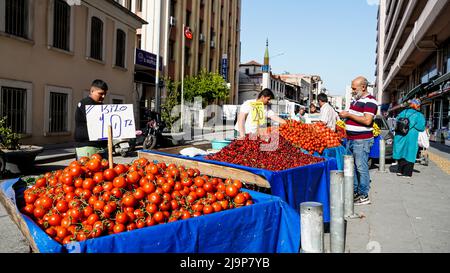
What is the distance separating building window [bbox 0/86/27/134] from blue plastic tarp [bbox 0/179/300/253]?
32.6 ft

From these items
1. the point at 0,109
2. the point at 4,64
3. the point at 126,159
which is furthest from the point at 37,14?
the point at 126,159

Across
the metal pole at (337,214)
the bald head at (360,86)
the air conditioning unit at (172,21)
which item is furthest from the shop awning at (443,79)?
the air conditioning unit at (172,21)

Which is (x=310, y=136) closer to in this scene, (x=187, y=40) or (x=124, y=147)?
(x=124, y=147)

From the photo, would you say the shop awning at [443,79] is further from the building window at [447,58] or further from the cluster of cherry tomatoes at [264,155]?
the cluster of cherry tomatoes at [264,155]

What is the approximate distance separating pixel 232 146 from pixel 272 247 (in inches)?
79.5

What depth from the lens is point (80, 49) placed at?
15.6m

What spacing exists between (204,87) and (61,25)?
585 inches

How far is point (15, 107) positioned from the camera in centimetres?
1241

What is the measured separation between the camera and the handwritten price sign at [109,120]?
4.54 m

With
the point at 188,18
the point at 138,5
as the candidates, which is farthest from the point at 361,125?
the point at 188,18

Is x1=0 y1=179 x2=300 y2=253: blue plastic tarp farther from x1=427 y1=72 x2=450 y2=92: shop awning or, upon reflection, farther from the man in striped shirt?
x1=427 y1=72 x2=450 y2=92: shop awning

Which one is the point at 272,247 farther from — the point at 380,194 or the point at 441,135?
the point at 441,135

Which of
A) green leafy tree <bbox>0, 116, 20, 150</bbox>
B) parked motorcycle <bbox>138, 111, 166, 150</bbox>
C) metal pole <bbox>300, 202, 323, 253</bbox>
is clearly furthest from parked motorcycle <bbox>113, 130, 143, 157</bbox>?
metal pole <bbox>300, 202, 323, 253</bbox>

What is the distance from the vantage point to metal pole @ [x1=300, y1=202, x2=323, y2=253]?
294 cm
